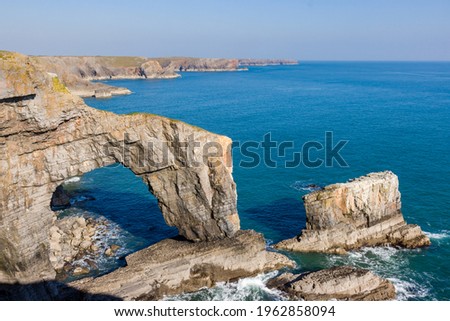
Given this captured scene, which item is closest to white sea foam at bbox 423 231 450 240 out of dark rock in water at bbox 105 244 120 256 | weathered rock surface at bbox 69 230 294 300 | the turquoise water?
the turquoise water

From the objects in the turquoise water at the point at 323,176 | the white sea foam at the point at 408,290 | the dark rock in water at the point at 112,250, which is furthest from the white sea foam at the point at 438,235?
the dark rock in water at the point at 112,250

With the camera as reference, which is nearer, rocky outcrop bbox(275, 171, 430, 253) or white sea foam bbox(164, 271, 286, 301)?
white sea foam bbox(164, 271, 286, 301)

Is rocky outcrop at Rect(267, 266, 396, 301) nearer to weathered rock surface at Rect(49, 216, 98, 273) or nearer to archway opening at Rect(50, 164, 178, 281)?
archway opening at Rect(50, 164, 178, 281)

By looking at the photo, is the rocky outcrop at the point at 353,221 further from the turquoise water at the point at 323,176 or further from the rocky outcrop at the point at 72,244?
the rocky outcrop at the point at 72,244

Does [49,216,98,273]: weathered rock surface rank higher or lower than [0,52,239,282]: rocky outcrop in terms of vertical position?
lower
